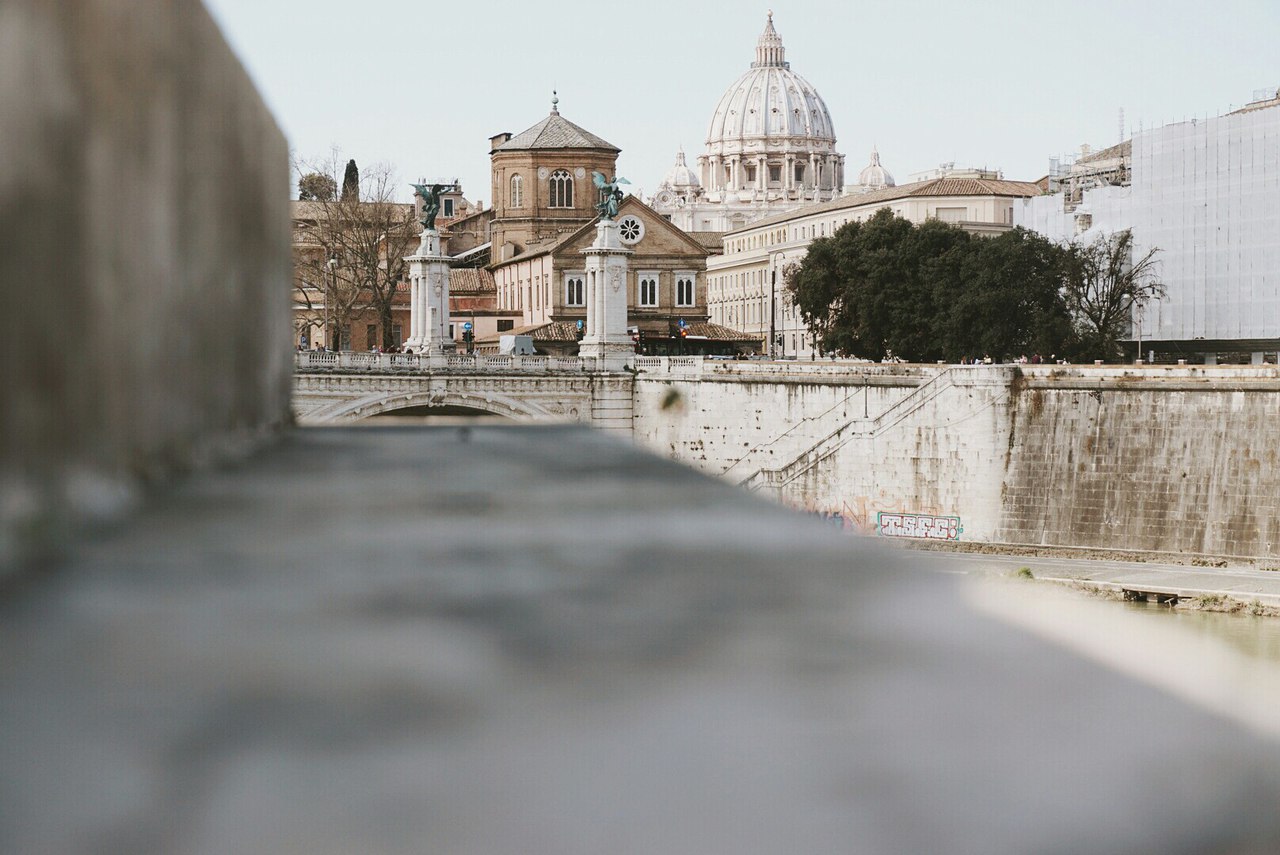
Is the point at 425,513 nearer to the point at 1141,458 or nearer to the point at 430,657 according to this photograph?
the point at 430,657

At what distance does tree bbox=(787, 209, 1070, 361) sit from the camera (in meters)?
53.4

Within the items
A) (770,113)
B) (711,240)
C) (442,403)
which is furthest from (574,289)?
(770,113)

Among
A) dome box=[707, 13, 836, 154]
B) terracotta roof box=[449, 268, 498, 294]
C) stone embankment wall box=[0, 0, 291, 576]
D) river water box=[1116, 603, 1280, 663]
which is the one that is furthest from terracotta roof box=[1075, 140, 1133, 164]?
dome box=[707, 13, 836, 154]

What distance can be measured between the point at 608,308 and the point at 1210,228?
943 inches

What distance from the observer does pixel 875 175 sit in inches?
7195

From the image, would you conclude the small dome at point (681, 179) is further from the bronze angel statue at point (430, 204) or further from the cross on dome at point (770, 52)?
the bronze angel statue at point (430, 204)

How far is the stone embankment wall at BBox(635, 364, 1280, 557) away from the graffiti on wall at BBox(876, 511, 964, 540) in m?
0.04

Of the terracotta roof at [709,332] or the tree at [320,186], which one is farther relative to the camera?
the terracotta roof at [709,332]

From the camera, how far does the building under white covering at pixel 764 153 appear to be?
168125 mm

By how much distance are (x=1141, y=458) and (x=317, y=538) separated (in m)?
36.9

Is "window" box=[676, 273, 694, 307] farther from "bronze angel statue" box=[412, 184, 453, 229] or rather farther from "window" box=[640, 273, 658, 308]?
"bronze angel statue" box=[412, 184, 453, 229]

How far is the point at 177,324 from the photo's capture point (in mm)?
4258

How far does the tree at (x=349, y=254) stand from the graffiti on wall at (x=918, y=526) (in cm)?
2400

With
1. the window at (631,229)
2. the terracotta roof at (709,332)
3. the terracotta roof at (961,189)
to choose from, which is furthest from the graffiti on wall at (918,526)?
the terracotta roof at (961,189)
